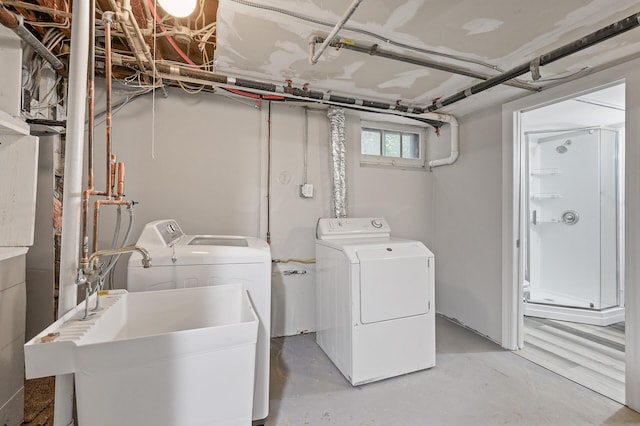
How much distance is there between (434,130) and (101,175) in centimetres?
329

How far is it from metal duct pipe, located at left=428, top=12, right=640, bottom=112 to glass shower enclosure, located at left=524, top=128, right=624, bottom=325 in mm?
1451

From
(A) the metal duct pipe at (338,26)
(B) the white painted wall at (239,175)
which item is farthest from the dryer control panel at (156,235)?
(A) the metal duct pipe at (338,26)

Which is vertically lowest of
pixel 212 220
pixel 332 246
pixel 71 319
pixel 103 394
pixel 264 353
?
pixel 264 353

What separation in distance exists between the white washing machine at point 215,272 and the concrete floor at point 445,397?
1.14 feet

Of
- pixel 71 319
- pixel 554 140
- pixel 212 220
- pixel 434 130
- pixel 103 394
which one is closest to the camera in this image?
pixel 103 394

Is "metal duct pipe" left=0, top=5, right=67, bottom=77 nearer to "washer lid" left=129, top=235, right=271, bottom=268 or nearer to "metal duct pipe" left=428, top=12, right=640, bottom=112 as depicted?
"washer lid" left=129, top=235, right=271, bottom=268

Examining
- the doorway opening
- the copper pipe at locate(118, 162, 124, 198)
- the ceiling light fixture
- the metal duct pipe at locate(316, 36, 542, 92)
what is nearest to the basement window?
the doorway opening

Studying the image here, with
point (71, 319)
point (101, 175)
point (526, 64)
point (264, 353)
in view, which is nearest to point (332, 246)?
point (264, 353)

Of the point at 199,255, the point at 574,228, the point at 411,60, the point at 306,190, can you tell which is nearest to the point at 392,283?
the point at 306,190

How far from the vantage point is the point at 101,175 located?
2162 mm

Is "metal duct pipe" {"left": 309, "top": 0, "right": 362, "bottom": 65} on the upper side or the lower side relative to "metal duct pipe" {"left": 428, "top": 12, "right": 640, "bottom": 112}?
lower

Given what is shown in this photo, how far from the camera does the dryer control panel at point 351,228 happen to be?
245 centimetres

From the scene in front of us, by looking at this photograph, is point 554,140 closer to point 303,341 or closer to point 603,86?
point 603,86

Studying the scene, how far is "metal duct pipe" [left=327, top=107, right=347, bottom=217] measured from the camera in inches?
103
